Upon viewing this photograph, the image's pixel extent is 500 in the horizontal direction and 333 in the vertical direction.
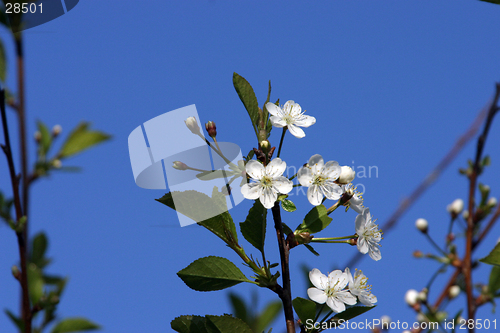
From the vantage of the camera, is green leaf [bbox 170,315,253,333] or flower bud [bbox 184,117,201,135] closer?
green leaf [bbox 170,315,253,333]

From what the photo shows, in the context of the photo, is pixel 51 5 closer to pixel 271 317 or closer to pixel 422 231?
pixel 271 317

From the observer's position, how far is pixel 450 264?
57.6 inches

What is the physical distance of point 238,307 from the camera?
1.82 metres

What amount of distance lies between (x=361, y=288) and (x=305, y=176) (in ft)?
1.45

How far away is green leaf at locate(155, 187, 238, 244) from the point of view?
4.48 feet

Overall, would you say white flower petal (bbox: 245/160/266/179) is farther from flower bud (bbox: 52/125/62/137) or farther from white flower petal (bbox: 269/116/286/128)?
flower bud (bbox: 52/125/62/137)

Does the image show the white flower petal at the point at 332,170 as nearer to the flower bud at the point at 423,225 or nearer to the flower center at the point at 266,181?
the flower center at the point at 266,181

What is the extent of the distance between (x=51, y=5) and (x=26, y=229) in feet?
3.45

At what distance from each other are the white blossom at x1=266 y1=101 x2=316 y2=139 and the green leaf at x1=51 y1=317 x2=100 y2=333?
93cm

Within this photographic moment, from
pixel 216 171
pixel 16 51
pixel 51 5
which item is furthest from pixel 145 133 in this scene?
pixel 51 5

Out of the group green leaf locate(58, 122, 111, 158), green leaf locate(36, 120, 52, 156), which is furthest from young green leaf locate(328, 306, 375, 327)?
green leaf locate(36, 120, 52, 156)

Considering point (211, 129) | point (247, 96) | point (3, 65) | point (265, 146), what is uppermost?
point (3, 65)

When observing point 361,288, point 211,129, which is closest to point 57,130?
point 211,129

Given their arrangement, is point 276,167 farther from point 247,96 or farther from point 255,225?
point 247,96
